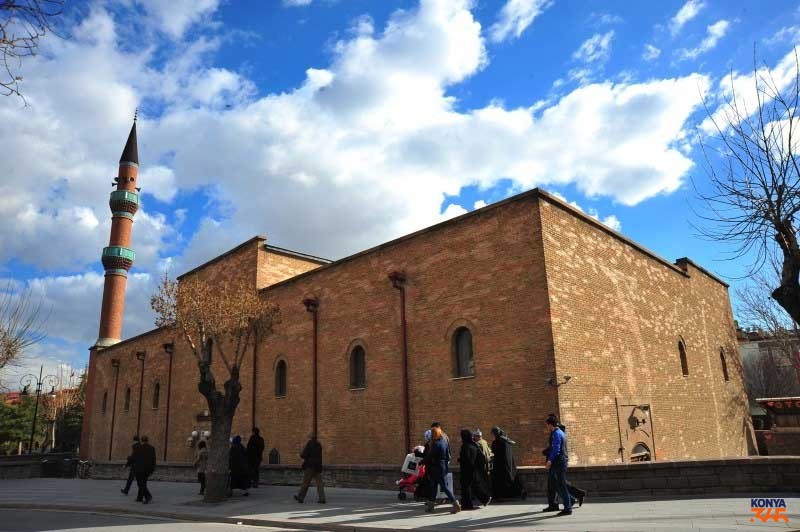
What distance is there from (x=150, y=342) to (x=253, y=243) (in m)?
10.1

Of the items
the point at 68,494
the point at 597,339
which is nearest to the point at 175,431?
the point at 68,494

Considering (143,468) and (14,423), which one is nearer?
(143,468)

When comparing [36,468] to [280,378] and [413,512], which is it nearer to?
[280,378]

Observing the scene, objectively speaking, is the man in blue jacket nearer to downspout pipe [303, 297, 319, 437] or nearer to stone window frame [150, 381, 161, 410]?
downspout pipe [303, 297, 319, 437]

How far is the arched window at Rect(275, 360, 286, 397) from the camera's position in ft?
Answer: 61.8

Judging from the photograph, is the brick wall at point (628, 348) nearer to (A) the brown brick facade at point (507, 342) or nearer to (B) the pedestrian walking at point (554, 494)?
(A) the brown brick facade at point (507, 342)

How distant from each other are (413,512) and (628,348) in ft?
26.2

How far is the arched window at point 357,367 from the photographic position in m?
16.2

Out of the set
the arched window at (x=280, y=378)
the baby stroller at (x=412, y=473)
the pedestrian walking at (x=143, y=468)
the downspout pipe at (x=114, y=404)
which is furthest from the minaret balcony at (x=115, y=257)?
the baby stroller at (x=412, y=473)

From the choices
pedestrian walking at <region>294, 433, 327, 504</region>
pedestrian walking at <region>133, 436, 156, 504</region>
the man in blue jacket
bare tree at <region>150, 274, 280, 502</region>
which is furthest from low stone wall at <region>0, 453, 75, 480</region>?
the man in blue jacket

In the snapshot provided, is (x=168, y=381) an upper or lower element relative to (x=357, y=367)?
upper

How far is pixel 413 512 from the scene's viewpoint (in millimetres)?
9445

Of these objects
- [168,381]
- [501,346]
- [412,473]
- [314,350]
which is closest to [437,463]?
[412,473]

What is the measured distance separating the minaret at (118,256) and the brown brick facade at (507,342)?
14.9 m
